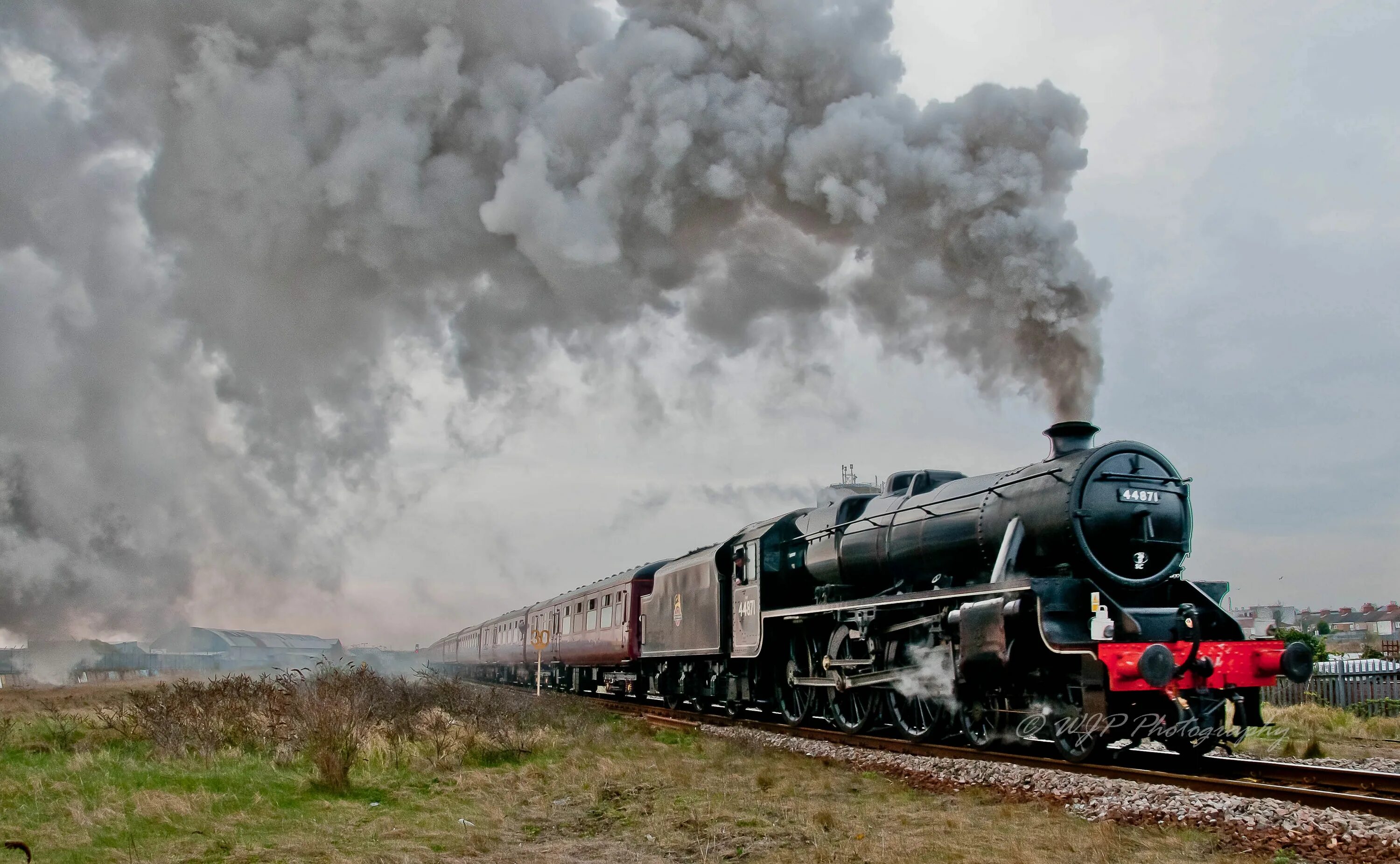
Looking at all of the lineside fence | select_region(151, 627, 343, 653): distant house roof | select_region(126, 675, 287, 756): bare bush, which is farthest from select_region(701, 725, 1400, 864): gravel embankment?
select_region(151, 627, 343, 653): distant house roof

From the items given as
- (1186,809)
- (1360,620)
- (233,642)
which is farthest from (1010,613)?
(1360,620)

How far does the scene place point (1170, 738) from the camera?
10289mm

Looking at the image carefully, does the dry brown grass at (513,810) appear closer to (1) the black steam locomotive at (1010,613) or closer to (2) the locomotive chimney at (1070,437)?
(1) the black steam locomotive at (1010,613)

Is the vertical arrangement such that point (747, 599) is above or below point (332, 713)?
above

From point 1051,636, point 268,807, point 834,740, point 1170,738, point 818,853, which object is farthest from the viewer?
point 834,740

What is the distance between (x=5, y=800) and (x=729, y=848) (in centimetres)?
640

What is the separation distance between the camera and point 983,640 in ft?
33.3

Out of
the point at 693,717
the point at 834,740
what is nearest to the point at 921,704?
the point at 834,740

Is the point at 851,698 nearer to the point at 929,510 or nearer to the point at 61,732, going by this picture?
the point at 929,510

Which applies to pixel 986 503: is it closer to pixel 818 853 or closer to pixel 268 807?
pixel 818 853

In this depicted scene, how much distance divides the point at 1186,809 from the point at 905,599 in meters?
4.57

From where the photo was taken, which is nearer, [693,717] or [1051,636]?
[1051,636]

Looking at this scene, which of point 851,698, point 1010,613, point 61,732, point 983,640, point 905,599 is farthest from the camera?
point 851,698


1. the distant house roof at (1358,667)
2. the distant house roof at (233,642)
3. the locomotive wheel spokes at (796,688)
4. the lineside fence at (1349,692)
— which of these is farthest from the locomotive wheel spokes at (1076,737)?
the distant house roof at (233,642)
